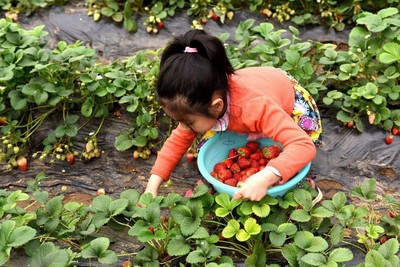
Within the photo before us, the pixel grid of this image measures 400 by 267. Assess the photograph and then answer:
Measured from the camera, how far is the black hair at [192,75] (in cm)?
207

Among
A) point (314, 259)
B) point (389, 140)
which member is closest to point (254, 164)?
point (314, 259)

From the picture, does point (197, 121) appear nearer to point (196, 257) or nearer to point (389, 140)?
point (196, 257)

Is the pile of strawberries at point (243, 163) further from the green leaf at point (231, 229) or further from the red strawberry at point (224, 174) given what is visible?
the green leaf at point (231, 229)

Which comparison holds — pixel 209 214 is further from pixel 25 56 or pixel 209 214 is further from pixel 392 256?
pixel 25 56

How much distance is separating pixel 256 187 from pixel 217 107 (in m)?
0.38

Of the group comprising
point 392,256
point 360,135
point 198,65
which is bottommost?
point 360,135

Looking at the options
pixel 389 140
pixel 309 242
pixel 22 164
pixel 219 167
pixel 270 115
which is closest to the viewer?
pixel 309 242

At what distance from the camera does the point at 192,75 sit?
2.06 m

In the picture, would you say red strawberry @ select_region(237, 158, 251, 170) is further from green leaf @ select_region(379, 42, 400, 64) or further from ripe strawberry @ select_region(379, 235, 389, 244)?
green leaf @ select_region(379, 42, 400, 64)

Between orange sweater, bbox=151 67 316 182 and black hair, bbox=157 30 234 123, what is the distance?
0.50ft

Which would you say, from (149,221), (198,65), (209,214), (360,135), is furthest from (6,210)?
(360,135)

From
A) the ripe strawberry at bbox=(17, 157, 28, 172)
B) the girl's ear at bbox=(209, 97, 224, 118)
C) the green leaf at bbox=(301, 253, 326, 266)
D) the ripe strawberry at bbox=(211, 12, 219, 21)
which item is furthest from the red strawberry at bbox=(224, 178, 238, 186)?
the ripe strawberry at bbox=(211, 12, 219, 21)

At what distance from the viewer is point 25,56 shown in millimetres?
3029

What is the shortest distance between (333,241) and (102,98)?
5.56ft
